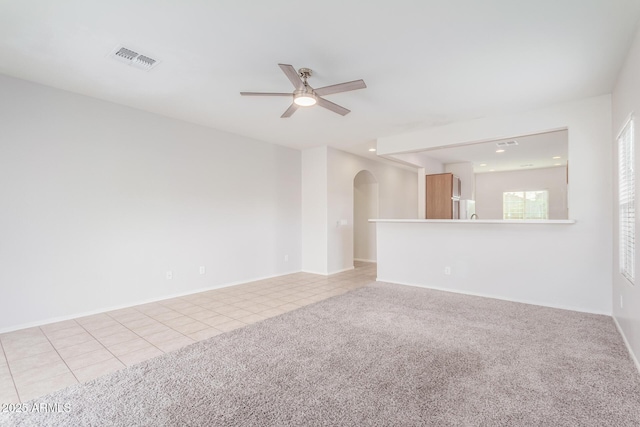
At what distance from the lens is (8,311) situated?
10.3 feet

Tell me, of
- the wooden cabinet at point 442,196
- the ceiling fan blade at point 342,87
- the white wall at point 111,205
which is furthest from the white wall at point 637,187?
the white wall at point 111,205

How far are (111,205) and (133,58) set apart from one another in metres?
1.94

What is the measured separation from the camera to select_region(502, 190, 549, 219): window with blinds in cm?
870

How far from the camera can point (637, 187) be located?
2281mm

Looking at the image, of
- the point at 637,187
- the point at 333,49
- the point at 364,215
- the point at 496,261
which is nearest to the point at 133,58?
the point at 333,49

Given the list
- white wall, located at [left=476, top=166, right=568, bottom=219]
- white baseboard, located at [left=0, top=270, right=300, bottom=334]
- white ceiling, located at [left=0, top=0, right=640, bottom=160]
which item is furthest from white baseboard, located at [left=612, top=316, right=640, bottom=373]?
white wall, located at [left=476, top=166, right=568, bottom=219]

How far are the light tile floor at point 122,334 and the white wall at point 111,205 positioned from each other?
13.3 inches

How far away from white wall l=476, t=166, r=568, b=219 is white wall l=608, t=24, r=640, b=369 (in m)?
6.04

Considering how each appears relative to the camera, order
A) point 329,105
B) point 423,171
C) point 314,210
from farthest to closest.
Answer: point 423,171, point 314,210, point 329,105

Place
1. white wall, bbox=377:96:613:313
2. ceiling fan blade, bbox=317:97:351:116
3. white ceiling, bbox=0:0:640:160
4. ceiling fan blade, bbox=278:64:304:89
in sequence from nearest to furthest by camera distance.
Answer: white ceiling, bbox=0:0:640:160 < ceiling fan blade, bbox=278:64:304:89 < ceiling fan blade, bbox=317:97:351:116 < white wall, bbox=377:96:613:313

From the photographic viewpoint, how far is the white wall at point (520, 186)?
842cm

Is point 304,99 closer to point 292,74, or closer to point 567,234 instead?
point 292,74

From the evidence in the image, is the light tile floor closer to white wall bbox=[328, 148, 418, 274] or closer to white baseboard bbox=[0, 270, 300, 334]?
white baseboard bbox=[0, 270, 300, 334]

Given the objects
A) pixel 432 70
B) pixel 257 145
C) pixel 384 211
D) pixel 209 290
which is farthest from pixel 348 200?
pixel 432 70
